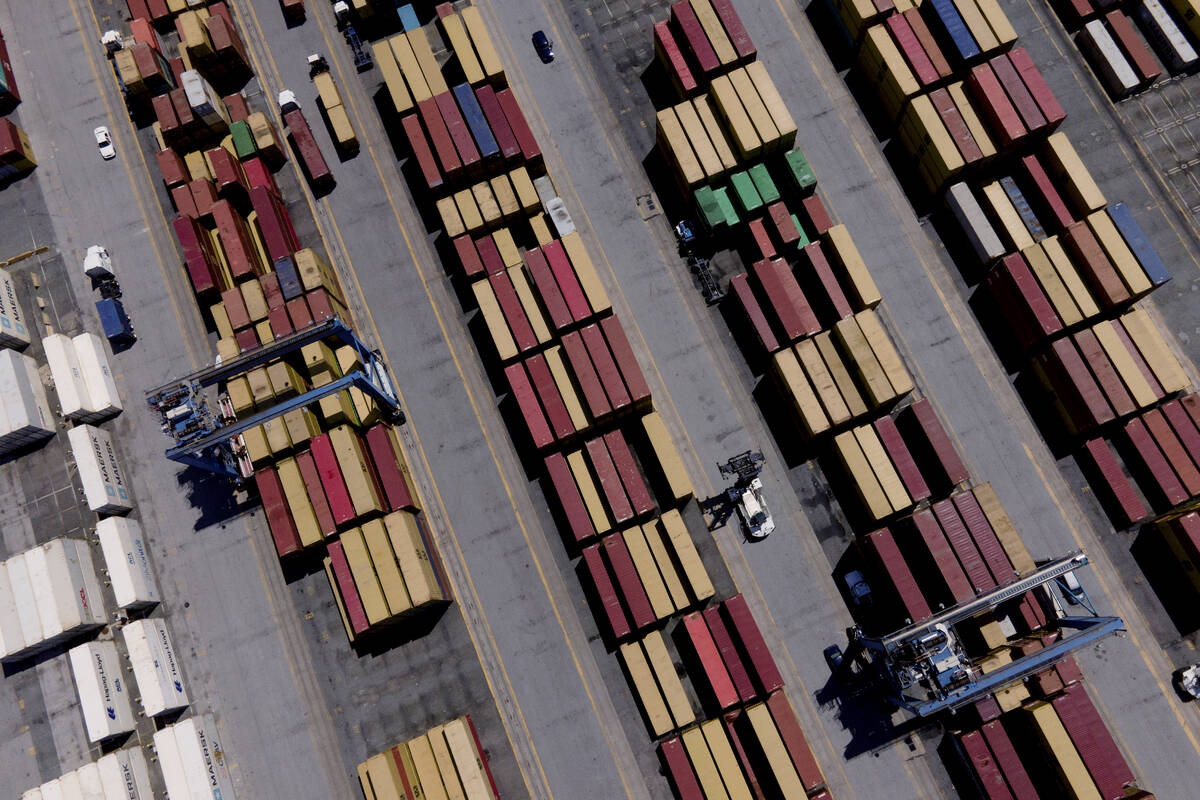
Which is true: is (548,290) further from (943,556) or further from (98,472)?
(98,472)

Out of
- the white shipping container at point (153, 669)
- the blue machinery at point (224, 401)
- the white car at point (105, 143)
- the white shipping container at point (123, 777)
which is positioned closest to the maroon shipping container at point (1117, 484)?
the blue machinery at point (224, 401)

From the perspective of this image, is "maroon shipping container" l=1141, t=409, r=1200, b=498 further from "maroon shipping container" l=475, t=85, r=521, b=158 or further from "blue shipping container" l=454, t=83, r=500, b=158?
"blue shipping container" l=454, t=83, r=500, b=158

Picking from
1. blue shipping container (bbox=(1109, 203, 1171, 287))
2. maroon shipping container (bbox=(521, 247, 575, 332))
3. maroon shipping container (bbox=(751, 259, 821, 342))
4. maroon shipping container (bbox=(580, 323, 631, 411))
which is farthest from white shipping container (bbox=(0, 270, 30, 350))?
blue shipping container (bbox=(1109, 203, 1171, 287))

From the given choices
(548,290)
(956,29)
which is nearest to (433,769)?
(548,290)

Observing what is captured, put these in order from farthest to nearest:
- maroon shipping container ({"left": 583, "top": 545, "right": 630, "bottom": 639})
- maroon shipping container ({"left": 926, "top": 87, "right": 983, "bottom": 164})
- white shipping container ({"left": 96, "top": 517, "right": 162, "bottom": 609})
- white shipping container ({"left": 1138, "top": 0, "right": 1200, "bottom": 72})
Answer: white shipping container ({"left": 1138, "top": 0, "right": 1200, "bottom": 72})
maroon shipping container ({"left": 926, "top": 87, "right": 983, "bottom": 164})
white shipping container ({"left": 96, "top": 517, "right": 162, "bottom": 609})
maroon shipping container ({"left": 583, "top": 545, "right": 630, "bottom": 639})

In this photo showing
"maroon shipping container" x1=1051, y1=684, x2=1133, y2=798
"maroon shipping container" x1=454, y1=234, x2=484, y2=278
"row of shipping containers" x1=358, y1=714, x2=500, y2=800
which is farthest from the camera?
"maroon shipping container" x1=454, y1=234, x2=484, y2=278

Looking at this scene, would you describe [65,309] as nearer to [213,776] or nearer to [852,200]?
[213,776]

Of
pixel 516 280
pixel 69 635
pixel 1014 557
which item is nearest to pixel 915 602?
pixel 1014 557
